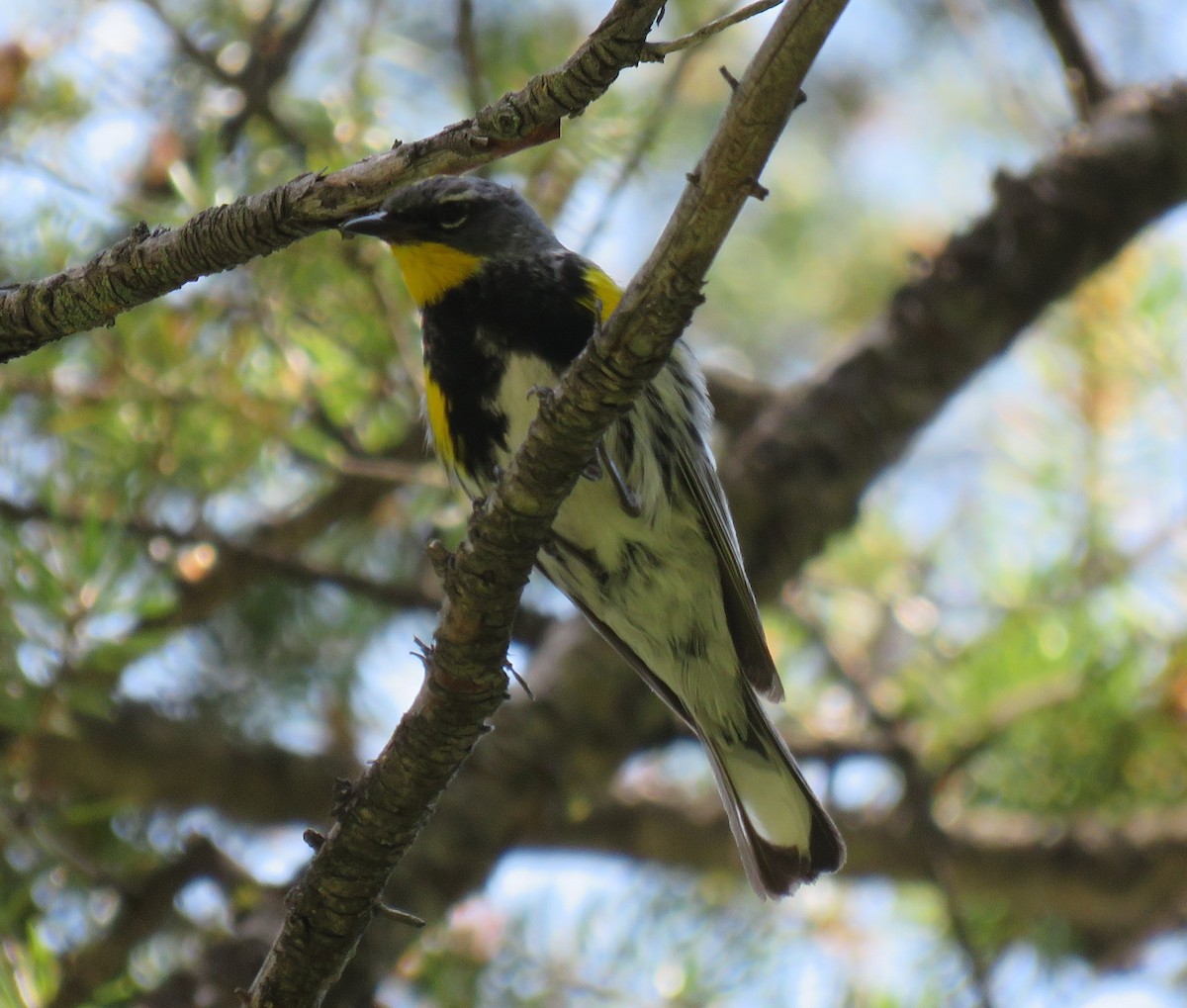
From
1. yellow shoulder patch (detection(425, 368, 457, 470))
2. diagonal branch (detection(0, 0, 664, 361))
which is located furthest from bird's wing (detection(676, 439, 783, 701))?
diagonal branch (detection(0, 0, 664, 361))

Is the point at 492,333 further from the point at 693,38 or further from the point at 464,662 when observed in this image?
the point at 693,38

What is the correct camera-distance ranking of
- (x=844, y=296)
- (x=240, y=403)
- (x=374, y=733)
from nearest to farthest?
(x=240, y=403) < (x=374, y=733) < (x=844, y=296)

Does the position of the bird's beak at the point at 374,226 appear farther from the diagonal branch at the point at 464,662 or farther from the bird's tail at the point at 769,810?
the bird's tail at the point at 769,810

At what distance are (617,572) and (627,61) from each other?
1.31m

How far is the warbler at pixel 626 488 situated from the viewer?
2.24m

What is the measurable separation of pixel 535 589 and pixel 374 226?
1.41 meters

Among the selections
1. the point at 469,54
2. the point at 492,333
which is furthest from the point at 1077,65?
the point at 492,333

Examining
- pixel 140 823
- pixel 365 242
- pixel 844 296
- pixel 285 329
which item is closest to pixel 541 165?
pixel 365 242

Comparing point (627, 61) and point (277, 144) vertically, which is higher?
point (277, 144)

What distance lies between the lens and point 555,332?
7.25 feet

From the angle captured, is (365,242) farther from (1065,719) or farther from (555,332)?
(1065,719)

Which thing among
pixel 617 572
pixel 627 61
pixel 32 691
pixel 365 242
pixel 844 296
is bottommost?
pixel 32 691

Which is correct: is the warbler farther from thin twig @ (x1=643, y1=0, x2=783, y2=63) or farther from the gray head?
thin twig @ (x1=643, y1=0, x2=783, y2=63)

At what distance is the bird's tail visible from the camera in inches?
93.0
